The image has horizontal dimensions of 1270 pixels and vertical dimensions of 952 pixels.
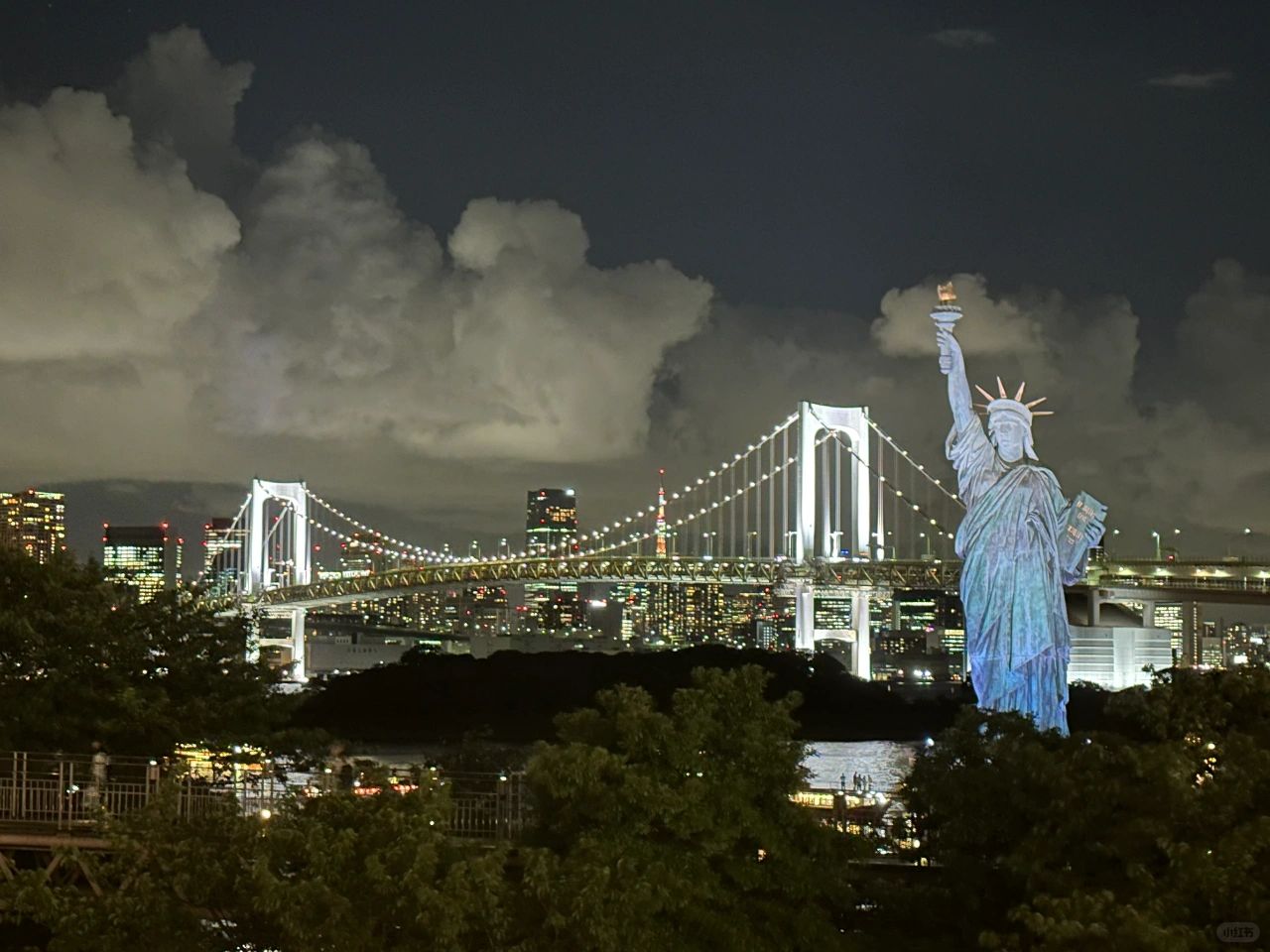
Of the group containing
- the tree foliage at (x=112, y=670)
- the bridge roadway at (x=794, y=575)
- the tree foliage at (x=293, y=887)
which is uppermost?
the bridge roadway at (x=794, y=575)

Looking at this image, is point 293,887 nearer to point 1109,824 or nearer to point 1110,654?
point 1109,824

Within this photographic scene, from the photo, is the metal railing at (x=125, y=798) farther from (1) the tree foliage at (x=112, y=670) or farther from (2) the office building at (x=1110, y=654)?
(2) the office building at (x=1110, y=654)

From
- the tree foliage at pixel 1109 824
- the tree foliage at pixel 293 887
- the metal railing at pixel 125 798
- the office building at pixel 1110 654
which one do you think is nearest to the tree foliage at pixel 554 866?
the tree foliage at pixel 293 887

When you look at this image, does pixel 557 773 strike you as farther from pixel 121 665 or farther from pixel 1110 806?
pixel 121 665

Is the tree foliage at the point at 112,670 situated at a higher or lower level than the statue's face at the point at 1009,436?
lower

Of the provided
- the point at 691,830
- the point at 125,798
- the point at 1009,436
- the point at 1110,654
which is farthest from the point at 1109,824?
the point at 1110,654

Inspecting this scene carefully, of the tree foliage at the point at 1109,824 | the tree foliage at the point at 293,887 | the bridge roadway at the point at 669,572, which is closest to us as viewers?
the tree foliage at the point at 1109,824

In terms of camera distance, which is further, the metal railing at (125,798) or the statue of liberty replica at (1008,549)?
the statue of liberty replica at (1008,549)

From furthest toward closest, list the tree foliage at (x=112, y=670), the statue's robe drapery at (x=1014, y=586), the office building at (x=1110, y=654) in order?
1. the office building at (x=1110, y=654)
2. the statue's robe drapery at (x=1014, y=586)
3. the tree foliage at (x=112, y=670)
